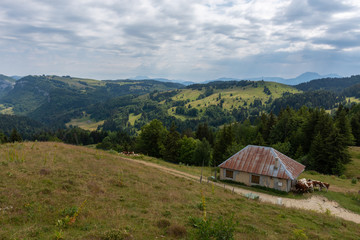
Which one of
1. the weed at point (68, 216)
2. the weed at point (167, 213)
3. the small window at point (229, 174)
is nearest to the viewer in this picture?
the weed at point (68, 216)

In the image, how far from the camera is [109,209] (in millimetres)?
14734

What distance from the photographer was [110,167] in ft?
85.6

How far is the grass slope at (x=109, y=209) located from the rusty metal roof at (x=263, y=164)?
1359cm

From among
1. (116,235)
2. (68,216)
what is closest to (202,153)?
(68,216)

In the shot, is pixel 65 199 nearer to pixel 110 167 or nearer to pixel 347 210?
pixel 110 167

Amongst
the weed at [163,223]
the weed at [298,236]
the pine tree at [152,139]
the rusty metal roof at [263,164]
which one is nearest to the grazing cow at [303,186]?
the rusty metal roof at [263,164]

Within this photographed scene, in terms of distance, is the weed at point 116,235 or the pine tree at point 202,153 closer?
the weed at point 116,235

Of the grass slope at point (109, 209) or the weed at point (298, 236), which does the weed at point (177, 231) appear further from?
the weed at point (298, 236)

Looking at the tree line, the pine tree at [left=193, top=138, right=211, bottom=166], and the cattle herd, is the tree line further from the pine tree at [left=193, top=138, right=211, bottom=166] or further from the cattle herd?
the cattle herd

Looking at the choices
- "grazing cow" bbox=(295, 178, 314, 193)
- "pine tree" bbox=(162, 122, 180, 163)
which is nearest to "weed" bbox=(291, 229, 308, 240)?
"grazing cow" bbox=(295, 178, 314, 193)

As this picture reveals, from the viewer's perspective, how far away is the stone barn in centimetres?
3312

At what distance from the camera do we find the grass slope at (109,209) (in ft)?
38.9

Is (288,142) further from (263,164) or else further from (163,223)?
(163,223)

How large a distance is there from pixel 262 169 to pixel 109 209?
27.5 meters
